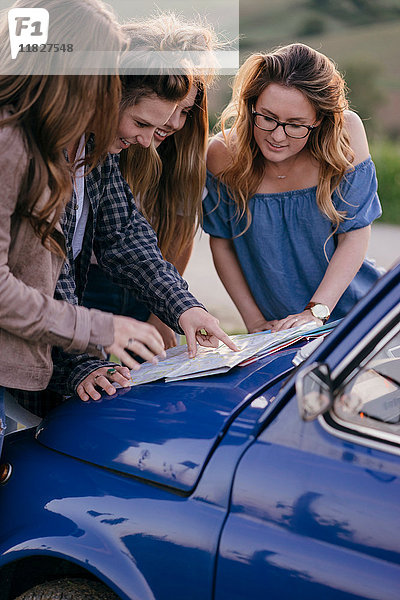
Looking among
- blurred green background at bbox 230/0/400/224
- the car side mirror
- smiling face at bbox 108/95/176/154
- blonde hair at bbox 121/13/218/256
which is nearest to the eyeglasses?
blonde hair at bbox 121/13/218/256

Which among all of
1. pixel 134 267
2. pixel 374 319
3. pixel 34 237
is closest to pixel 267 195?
pixel 134 267

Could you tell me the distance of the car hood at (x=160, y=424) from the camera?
1626mm

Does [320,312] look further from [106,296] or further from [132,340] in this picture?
[132,340]

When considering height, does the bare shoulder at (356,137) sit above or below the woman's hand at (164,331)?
above

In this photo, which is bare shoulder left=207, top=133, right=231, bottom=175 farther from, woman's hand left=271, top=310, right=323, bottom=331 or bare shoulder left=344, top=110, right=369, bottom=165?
woman's hand left=271, top=310, right=323, bottom=331

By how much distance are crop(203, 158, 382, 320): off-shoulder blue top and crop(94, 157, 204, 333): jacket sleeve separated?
20.4 inches

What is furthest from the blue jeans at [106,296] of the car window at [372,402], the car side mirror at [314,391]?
the car side mirror at [314,391]

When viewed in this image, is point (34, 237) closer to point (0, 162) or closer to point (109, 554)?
point (0, 162)

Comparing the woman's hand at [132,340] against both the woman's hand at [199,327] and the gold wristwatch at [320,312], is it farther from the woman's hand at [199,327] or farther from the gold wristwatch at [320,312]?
the gold wristwatch at [320,312]

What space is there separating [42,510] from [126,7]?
5.73 feet

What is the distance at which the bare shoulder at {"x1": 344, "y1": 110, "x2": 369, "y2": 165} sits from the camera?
9.40 ft

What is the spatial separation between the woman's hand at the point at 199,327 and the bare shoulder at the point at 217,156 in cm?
83

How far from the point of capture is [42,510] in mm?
1743

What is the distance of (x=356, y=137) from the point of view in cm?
287
